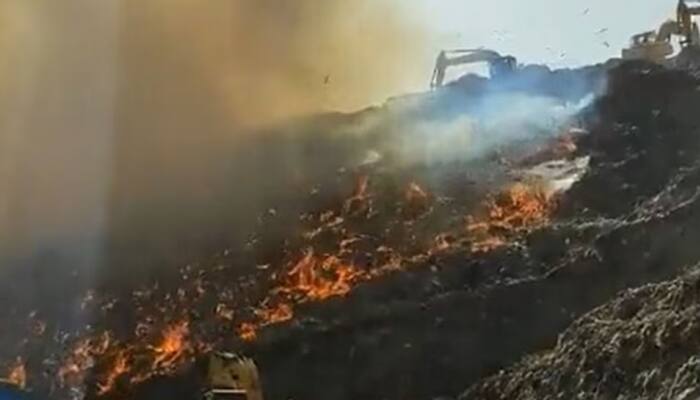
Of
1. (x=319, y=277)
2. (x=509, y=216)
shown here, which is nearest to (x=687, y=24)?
(x=509, y=216)

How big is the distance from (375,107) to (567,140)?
977 mm

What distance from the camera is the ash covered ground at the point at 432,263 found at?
5.80 metres

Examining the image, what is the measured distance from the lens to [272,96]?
664 cm

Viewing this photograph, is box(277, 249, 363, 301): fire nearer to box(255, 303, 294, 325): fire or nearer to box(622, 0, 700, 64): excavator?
box(255, 303, 294, 325): fire

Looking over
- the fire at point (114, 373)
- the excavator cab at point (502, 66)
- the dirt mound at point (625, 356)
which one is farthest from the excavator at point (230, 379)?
the excavator cab at point (502, 66)

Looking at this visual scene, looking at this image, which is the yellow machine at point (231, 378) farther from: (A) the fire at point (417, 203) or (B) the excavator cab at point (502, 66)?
(B) the excavator cab at point (502, 66)

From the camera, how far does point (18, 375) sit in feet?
21.0

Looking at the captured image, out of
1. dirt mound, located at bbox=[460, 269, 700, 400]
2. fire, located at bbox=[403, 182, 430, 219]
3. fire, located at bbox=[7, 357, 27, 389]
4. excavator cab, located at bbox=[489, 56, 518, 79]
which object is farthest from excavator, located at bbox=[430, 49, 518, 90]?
fire, located at bbox=[7, 357, 27, 389]

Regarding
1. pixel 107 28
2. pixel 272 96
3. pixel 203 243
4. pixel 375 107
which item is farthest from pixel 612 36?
pixel 107 28

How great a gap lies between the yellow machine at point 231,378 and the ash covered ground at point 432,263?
0.06 m

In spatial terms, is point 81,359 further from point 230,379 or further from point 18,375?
point 230,379

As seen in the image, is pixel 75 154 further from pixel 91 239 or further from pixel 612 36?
pixel 612 36

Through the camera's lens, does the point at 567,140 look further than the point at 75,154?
No

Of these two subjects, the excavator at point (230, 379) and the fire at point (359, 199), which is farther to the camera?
the fire at point (359, 199)
